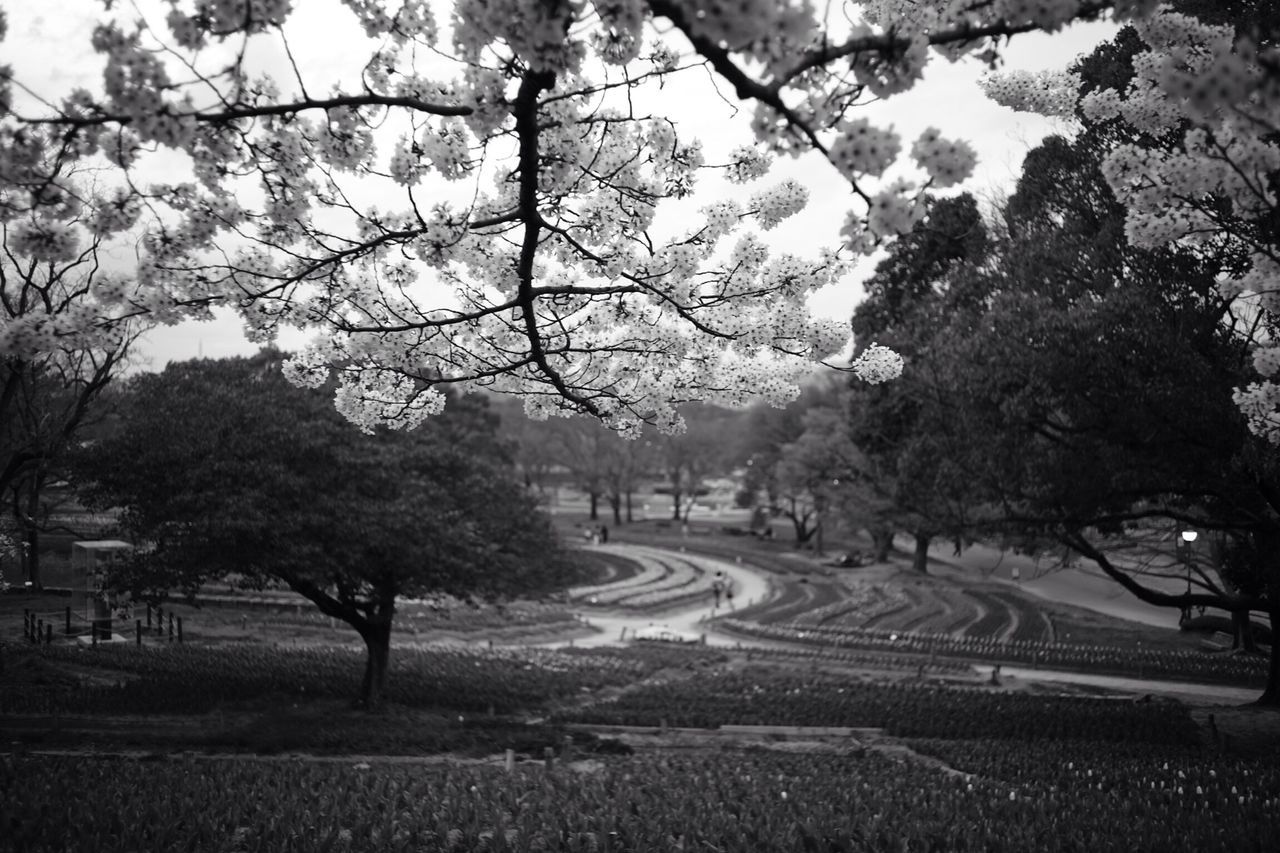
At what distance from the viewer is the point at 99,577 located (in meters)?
17.7

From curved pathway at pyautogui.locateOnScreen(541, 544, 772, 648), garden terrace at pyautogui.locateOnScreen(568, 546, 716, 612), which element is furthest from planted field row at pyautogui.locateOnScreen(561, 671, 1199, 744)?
garden terrace at pyautogui.locateOnScreen(568, 546, 716, 612)

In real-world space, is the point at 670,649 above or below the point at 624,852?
below

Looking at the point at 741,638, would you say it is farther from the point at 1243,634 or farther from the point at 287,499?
the point at 287,499

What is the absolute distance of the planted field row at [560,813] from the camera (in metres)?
6.86

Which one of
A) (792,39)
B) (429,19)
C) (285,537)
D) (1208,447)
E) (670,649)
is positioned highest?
(429,19)

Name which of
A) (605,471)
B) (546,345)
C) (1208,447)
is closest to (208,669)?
(546,345)

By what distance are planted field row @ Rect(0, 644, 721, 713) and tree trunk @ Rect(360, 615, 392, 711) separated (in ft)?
2.08

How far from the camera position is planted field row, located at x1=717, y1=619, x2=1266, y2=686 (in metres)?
24.2

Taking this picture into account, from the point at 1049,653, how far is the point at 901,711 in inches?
533

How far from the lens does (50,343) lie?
4340mm

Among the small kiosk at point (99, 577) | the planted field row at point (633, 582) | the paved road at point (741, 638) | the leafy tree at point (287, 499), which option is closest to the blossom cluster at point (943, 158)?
the leafy tree at point (287, 499)

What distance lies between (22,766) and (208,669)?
1058 cm

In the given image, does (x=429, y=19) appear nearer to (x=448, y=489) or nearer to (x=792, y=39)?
(x=792, y=39)

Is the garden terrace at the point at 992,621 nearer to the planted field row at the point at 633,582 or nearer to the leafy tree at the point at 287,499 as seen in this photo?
the planted field row at the point at 633,582
